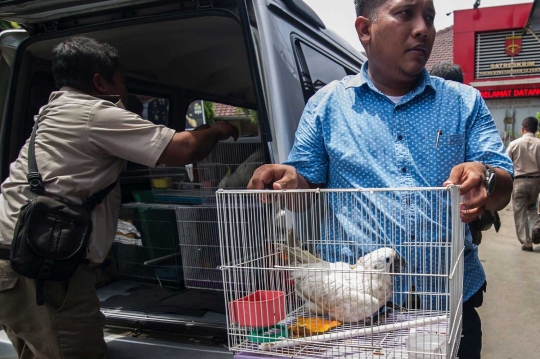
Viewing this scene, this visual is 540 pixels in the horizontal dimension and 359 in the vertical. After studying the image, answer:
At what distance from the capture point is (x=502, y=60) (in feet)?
48.4

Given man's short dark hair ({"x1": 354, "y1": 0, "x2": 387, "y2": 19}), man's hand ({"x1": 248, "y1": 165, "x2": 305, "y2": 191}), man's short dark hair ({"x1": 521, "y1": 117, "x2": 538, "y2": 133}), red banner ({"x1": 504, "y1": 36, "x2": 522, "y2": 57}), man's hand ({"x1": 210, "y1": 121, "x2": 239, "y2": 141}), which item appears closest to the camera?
man's hand ({"x1": 248, "y1": 165, "x2": 305, "y2": 191})

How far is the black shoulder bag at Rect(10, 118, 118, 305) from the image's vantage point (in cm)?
192

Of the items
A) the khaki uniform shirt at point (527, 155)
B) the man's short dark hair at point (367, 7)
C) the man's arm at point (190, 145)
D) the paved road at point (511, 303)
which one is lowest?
the paved road at point (511, 303)

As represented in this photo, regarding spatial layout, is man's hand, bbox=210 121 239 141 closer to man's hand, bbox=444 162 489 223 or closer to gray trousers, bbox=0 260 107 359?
gray trousers, bbox=0 260 107 359

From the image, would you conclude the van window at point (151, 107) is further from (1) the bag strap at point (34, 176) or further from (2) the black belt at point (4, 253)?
(2) the black belt at point (4, 253)

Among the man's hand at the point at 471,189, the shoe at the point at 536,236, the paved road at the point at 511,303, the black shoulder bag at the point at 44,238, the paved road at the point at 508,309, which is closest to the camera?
the man's hand at the point at 471,189

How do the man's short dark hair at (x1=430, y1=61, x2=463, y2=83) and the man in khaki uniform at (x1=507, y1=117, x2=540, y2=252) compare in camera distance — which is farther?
the man in khaki uniform at (x1=507, y1=117, x2=540, y2=252)

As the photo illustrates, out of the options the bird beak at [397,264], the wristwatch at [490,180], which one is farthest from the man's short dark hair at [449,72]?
the bird beak at [397,264]

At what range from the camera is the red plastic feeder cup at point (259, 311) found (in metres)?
1.40

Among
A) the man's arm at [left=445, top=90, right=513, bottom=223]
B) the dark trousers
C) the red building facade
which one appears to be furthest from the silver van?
the red building facade

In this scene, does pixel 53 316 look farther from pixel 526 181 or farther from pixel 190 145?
pixel 526 181

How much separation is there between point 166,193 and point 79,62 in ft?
4.56

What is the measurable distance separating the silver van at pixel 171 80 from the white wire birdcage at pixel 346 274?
0.56 m

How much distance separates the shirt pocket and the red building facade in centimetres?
1438
